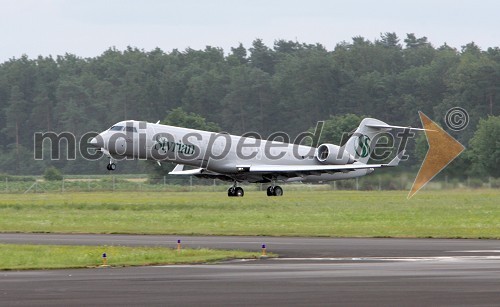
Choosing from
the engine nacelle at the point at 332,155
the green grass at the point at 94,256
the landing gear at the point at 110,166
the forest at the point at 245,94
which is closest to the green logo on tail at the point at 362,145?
the engine nacelle at the point at 332,155

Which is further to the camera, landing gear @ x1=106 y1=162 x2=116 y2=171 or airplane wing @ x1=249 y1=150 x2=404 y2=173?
airplane wing @ x1=249 y1=150 x2=404 y2=173

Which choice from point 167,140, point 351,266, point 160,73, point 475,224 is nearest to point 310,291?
point 351,266

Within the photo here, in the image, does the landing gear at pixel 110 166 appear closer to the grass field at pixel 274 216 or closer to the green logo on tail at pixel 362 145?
the grass field at pixel 274 216

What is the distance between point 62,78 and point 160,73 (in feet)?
48.2

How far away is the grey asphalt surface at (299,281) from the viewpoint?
19.6 meters

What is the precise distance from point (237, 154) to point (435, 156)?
21999 millimetres

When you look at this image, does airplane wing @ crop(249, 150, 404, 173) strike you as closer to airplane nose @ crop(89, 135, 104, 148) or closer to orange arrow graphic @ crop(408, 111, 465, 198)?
orange arrow graphic @ crop(408, 111, 465, 198)

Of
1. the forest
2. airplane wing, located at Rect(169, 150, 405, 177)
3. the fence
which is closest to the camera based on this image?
airplane wing, located at Rect(169, 150, 405, 177)

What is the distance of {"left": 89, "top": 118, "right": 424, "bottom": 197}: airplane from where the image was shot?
200 ft

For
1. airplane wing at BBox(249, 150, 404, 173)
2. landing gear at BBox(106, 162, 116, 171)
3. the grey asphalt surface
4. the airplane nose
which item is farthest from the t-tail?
the grey asphalt surface

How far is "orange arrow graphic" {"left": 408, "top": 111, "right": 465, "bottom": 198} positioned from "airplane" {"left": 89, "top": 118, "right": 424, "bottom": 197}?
183 cm

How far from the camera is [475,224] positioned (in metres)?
41.3

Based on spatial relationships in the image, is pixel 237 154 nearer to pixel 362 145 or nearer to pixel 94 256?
pixel 362 145

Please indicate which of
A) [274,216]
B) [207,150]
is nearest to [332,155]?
[207,150]
